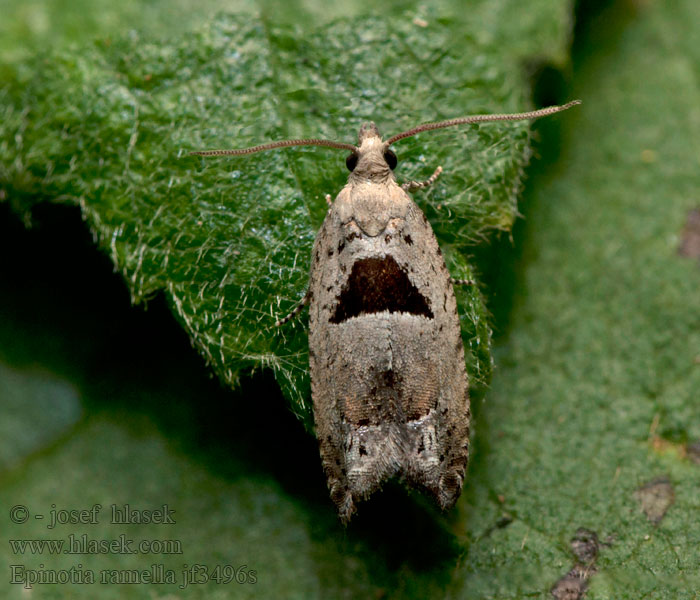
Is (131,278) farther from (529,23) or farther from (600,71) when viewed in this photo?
(600,71)

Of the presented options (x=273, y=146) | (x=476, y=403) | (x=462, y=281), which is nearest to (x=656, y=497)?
(x=476, y=403)

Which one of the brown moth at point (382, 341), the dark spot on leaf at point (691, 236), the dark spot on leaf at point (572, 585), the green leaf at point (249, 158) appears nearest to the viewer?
the brown moth at point (382, 341)

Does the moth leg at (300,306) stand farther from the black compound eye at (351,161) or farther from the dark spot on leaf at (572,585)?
the dark spot on leaf at (572,585)

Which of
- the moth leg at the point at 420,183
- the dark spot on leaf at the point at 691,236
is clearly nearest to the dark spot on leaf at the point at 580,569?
the dark spot on leaf at the point at 691,236

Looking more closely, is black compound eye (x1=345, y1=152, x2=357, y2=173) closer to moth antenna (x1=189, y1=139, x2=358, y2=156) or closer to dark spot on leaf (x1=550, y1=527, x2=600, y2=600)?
moth antenna (x1=189, y1=139, x2=358, y2=156)

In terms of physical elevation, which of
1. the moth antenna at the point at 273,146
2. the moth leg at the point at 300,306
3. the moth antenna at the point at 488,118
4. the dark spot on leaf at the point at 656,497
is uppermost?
the moth antenna at the point at 273,146

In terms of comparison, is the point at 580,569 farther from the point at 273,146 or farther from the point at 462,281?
the point at 273,146

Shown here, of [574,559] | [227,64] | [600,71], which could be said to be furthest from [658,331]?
[227,64]

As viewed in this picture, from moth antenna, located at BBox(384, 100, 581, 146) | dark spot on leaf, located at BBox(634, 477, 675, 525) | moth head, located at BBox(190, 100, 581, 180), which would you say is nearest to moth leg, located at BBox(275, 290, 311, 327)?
moth head, located at BBox(190, 100, 581, 180)
